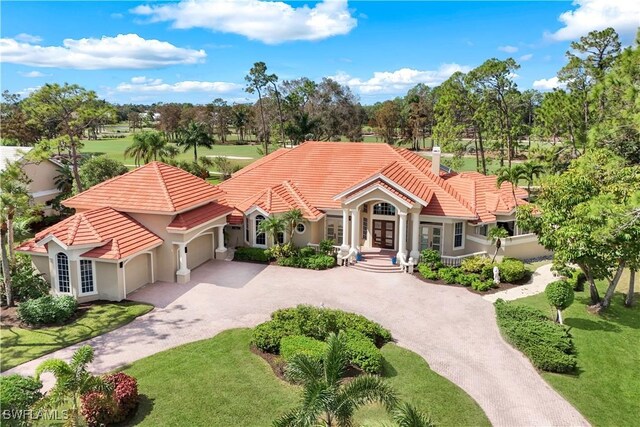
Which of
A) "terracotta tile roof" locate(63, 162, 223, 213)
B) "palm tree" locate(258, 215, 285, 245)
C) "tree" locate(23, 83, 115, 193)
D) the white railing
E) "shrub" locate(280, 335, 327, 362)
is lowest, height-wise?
"shrub" locate(280, 335, 327, 362)

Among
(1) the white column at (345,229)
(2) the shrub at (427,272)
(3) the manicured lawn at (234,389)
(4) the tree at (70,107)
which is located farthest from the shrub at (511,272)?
(4) the tree at (70,107)

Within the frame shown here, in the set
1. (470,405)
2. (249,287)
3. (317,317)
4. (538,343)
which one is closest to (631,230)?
(538,343)

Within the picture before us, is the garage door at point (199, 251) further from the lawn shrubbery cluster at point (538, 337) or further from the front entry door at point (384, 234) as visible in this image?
the lawn shrubbery cluster at point (538, 337)

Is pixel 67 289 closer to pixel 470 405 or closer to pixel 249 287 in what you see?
pixel 249 287

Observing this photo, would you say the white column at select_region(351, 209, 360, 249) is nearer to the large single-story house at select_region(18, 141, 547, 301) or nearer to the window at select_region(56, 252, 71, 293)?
the large single-story house at select_region(18, 141, 547, 301)

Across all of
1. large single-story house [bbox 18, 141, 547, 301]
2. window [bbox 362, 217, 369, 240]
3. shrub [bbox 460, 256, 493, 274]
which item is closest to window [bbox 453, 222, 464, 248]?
large single-story house [bbox 18, 141, 547, 301]
